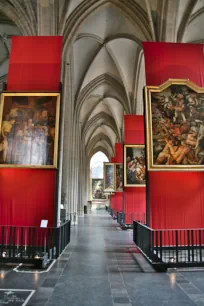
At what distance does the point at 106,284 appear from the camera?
A: 5152mm

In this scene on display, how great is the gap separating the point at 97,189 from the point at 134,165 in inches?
1326

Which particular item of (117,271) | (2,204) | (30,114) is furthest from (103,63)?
(117,271)

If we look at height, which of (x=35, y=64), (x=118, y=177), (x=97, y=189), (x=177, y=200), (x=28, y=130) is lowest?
(x=177, y=200)

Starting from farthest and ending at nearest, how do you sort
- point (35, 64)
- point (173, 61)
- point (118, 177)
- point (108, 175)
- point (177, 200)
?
point (108, 175), point (118, 177), point (173, 61), point (35, 64), point (177, 200)

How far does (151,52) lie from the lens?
8406 millimetres

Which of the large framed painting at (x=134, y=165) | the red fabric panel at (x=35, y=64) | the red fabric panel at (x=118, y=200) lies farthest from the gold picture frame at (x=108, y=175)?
the red fabric panel at (x=35, y=64)

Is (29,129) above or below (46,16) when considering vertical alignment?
below

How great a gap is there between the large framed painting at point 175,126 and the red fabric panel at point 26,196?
2964 millimetres

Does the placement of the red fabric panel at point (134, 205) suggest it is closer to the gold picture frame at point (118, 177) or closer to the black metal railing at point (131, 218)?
the black metal railing at point (131, 218)

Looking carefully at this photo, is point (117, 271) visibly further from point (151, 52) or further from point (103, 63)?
point (103, 63)

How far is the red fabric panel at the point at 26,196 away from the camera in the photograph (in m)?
7.60

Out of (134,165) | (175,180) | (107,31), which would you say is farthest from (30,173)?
(107,31)

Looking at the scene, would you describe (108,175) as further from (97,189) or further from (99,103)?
(97,189)

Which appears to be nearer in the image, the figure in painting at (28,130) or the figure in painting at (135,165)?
the figure in painting at (28,130)
